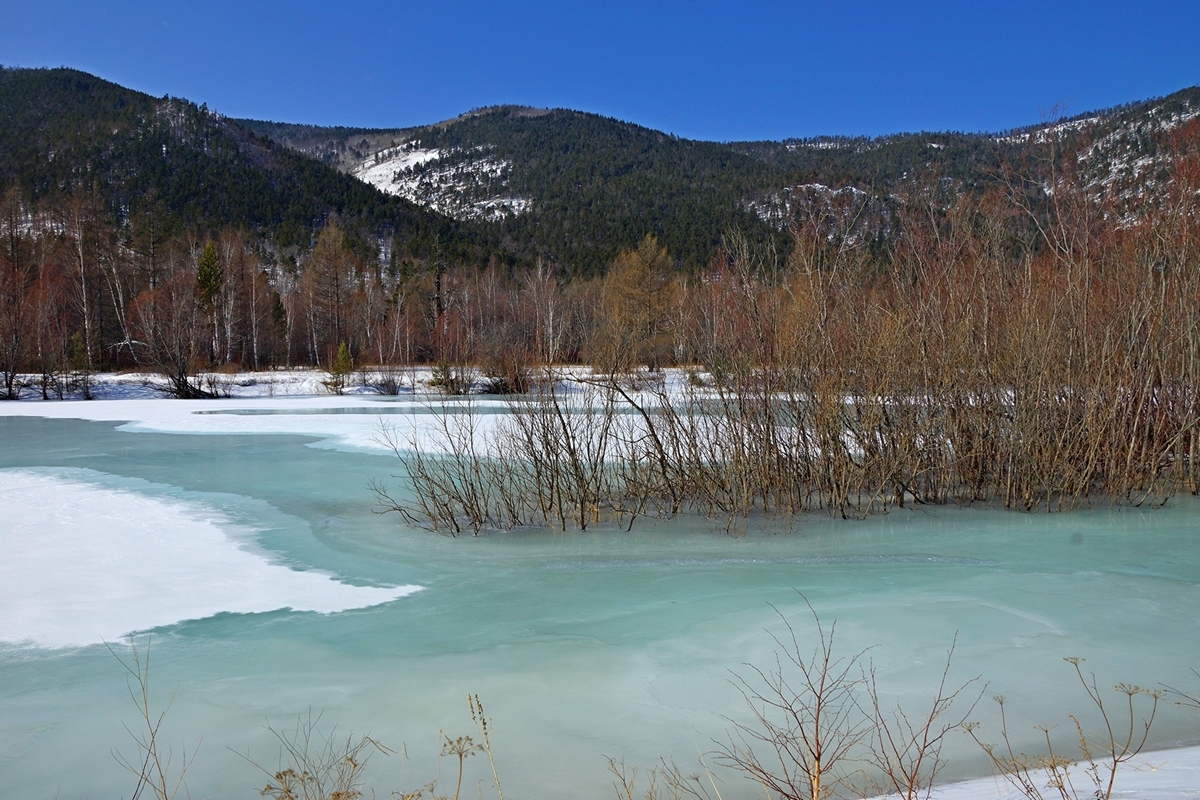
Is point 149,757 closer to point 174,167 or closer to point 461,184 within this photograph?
point 174,167

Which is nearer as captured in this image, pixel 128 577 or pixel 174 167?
pixel 128 577

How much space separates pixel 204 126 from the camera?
113 meters

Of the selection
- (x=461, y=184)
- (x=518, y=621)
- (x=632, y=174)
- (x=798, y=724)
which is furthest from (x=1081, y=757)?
(x=461, y=184)

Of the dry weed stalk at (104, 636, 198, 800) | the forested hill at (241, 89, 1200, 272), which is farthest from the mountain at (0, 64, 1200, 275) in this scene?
the dry weed stalk at (104, 636, 198, 800)

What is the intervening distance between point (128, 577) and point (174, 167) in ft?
368

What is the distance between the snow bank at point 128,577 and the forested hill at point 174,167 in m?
84.3

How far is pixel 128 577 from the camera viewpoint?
686 centimetres

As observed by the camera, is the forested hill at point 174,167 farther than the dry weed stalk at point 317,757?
Yes

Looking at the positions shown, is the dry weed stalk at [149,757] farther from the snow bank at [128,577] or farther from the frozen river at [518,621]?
the snow bank at [128,577]

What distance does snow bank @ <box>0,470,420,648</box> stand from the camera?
588 cm

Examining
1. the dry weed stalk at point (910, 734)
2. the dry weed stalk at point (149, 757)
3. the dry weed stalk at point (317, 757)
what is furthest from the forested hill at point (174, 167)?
the dry weed stalk at point (910, 734)

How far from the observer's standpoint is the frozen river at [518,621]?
408cm

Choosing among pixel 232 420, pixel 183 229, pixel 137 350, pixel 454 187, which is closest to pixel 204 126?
pixel 183 229

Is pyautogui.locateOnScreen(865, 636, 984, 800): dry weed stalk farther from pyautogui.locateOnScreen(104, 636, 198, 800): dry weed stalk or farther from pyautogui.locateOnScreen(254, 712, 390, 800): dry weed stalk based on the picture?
→ pyautogui.locateOnScreen(104, 636, 198, 800): dry weed stalk
